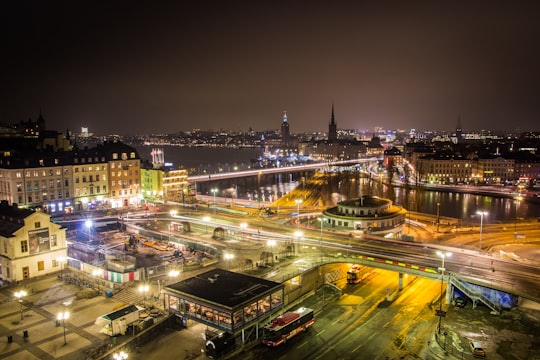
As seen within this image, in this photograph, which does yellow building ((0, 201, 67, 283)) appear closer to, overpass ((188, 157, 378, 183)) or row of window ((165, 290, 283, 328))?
row of window ((165, 290, 283, 328))

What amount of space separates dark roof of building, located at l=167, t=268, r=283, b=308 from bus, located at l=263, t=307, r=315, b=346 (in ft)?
5.53

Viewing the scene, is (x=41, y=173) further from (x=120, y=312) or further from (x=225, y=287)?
(x=225, y=287)

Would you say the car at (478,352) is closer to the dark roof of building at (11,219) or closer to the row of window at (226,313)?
the row of window at (226,313)

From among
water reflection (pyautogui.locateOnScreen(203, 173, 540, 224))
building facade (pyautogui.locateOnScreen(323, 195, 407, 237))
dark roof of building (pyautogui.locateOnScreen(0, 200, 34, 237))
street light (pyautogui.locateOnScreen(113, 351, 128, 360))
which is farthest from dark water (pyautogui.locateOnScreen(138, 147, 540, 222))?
dark roof of building (pyautogui.locateOnScreen(0, 200, 34, 237))

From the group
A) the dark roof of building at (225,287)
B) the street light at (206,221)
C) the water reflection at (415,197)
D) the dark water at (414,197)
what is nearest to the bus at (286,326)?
the dark roof of building at (225,287)

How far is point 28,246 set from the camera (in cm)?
2933

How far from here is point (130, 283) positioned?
89.6ft

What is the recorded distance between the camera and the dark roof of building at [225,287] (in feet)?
69.7

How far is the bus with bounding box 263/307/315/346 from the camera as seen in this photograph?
21.2m

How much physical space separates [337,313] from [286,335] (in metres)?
4.86

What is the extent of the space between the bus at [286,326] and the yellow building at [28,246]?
1723 cm

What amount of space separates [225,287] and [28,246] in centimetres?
1567

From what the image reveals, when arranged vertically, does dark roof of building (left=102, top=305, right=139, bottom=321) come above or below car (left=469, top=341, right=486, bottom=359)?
above

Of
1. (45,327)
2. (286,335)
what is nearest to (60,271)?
(45,327)
